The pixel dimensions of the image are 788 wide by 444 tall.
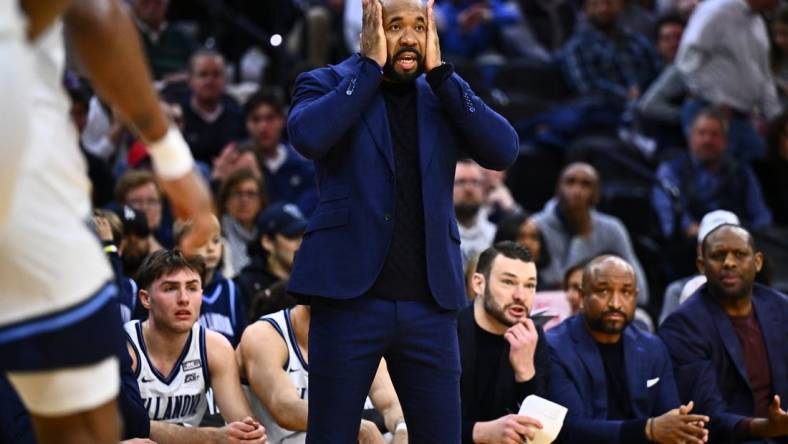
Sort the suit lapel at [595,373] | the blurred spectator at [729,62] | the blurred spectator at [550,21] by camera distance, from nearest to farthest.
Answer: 1. the suit lapel at [595,373]
2. the blurred spectator at [729,62]
3. the blurred spectator at [550,21]

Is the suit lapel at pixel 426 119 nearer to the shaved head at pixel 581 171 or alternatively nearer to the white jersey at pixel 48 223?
the white jersey at pixel 48 223

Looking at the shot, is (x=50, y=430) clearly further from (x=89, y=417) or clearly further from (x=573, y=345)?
(x=573, y=345)

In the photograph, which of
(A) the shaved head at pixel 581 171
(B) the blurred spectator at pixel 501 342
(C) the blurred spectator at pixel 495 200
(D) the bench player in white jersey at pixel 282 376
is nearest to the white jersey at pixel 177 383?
(D) the bench player in white jersey at pixel 282 376

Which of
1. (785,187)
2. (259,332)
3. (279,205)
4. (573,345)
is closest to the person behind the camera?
(259,332)

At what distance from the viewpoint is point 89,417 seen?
280 centimetres

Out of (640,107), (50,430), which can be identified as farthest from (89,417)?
(640,107)

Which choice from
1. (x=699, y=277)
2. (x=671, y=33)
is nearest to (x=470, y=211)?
(x=699, y=277)

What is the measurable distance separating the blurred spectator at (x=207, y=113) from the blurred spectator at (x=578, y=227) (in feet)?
7.42

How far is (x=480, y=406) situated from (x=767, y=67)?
18.9 feet

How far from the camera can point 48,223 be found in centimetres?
267

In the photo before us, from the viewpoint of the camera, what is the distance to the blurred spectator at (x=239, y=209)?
812 centimetres

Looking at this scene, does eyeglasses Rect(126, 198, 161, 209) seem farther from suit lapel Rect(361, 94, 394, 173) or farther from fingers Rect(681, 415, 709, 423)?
suit lapel Rect(361, 94, 394, 173)

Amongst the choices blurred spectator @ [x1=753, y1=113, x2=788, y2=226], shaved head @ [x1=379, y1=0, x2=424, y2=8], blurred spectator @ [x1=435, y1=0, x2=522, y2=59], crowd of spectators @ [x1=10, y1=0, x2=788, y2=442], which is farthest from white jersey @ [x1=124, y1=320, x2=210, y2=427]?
blurred spectator @ [x1=435, y1=0, x2=522, y2=59]

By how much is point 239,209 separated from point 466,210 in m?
1.42
